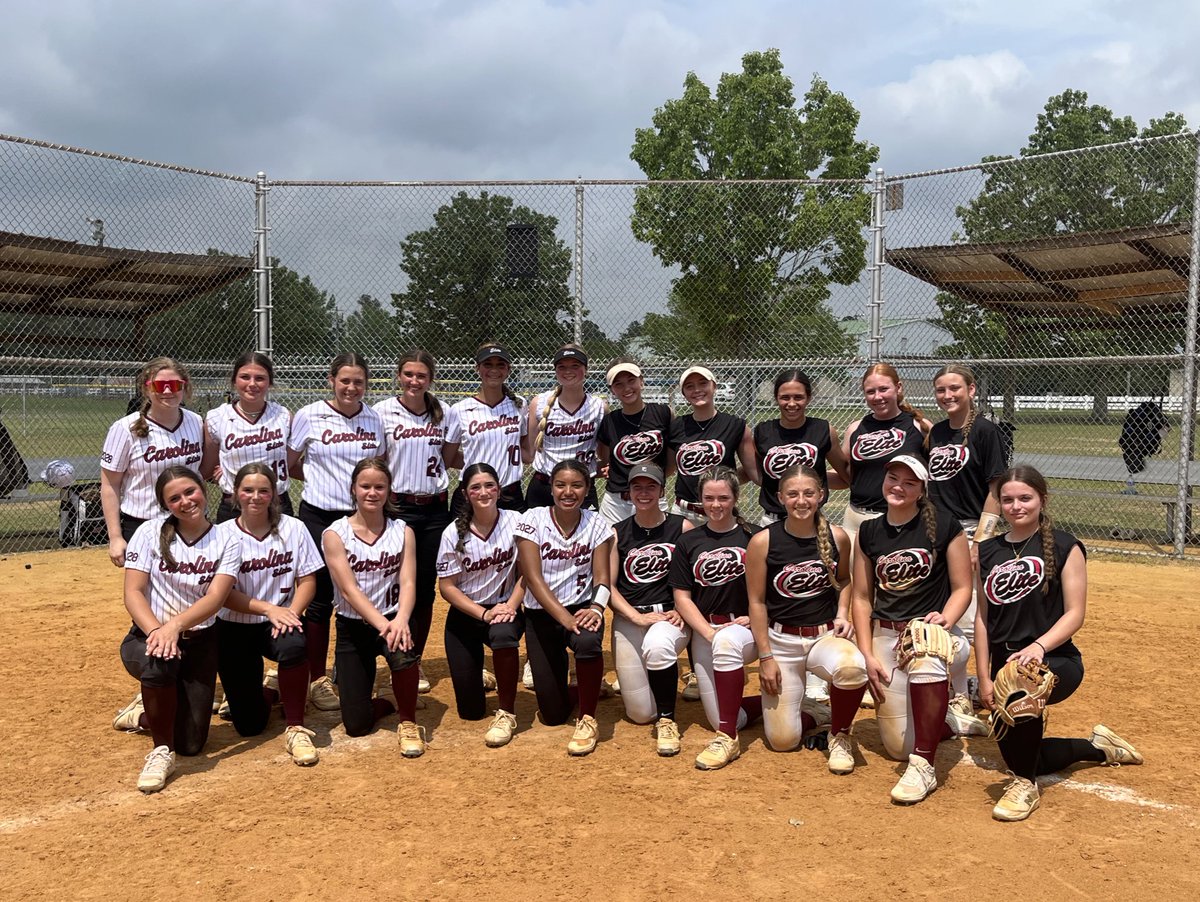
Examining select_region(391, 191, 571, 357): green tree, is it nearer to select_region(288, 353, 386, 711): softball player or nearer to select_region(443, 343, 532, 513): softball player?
select_region(443, 343, 532, 513): softball player

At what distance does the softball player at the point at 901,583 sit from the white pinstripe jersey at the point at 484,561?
169cm

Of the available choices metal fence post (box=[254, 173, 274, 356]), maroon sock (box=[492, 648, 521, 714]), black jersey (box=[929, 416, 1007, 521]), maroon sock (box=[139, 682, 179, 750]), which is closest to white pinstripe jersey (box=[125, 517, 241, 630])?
maroon sock (box=[139, 682, 179, 750])

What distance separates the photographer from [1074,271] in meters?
9.88

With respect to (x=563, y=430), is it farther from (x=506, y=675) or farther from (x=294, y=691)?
(x=294, y=691)

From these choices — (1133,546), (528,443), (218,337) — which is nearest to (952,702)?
(528,443)

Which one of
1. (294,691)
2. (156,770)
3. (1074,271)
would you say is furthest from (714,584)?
(1074,271)

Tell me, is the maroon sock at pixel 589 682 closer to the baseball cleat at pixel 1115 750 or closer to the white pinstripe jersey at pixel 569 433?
the white pinstripe jersey at pixel 569 433

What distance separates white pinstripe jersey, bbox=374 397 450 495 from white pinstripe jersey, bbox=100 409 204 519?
101cm

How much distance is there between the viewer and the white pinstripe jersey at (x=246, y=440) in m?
4.68

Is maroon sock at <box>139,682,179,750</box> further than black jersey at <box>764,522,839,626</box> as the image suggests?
No

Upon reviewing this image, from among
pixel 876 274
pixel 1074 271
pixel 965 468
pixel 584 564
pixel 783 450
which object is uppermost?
pixel 1074 271

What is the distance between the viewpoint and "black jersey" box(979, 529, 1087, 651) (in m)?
3.76

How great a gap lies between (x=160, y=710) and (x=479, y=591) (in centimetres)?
151

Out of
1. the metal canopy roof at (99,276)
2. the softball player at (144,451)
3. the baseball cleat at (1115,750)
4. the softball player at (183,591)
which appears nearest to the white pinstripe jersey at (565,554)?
the softball player at (183,591)
